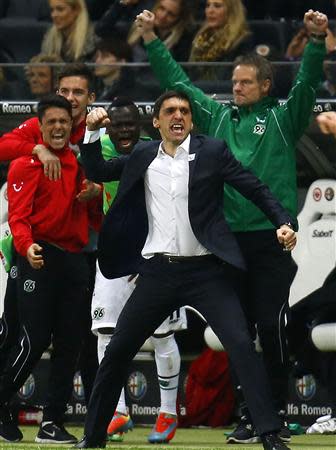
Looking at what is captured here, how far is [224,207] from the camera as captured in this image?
8.77 meters

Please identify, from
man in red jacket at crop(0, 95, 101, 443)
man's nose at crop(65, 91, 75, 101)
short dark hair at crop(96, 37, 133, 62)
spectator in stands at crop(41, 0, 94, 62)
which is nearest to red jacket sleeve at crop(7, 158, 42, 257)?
man in red jacket at crop(0, 95, 101, 443)

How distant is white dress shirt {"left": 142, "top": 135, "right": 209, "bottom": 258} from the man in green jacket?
0.88 meters

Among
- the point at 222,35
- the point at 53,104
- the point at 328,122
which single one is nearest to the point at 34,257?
the point at 53,104

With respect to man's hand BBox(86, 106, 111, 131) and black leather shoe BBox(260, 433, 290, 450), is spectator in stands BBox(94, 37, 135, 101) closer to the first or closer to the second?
man's hand BBox(86, 106, 111, 131)

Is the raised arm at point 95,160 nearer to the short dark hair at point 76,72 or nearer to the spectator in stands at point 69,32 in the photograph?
the short dark hair at point 76,72

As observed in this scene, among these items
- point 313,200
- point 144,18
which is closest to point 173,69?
point 144,18

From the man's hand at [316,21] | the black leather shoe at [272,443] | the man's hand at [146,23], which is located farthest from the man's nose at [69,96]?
the black leather shoe at [272,443]

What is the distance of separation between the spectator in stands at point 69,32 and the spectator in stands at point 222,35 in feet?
3.55

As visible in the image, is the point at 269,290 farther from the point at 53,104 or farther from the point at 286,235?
the point at 53,104

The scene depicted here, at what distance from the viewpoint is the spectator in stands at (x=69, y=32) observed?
11.9 meters

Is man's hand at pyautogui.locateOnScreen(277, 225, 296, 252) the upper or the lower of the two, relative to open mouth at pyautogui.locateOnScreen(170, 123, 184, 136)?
lower

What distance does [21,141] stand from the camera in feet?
30.4

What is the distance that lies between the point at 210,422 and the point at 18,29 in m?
4.48

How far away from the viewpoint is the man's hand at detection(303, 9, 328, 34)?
27.2ft
